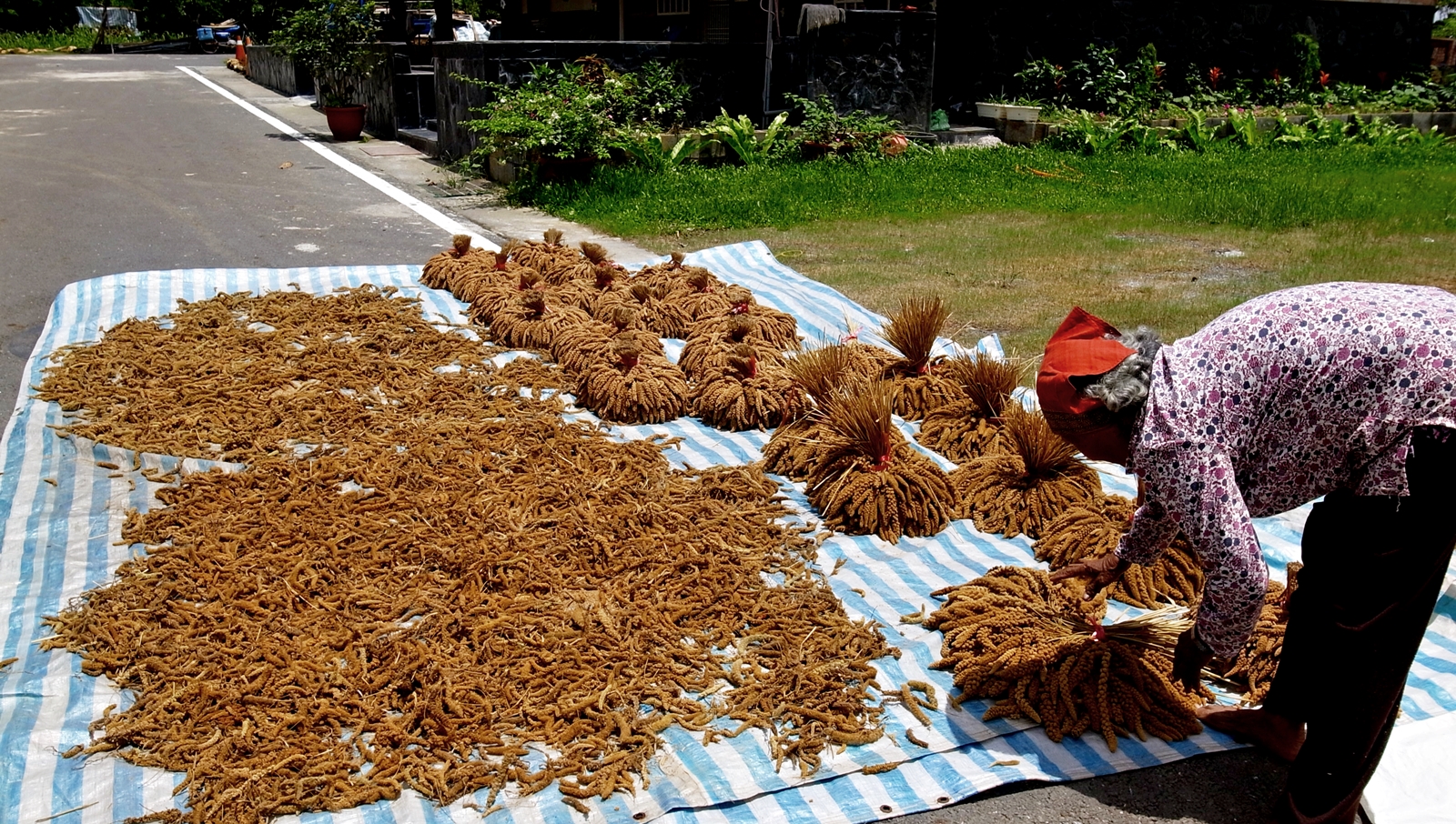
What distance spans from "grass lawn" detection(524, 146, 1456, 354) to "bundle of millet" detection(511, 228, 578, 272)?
2.03 m

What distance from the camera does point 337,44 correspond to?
16.5m

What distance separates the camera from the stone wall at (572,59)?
12289 millimetres

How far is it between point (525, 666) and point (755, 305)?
3.31 meters

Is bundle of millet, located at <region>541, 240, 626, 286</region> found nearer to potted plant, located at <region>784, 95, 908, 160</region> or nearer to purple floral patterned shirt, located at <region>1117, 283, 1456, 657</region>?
purple floral patterned shirt, located at <region>1117, 283, 1456, 657</region>

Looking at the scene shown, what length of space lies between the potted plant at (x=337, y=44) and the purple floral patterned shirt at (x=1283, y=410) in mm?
15709

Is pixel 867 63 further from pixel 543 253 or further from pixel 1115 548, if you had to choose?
pixel 1115 548

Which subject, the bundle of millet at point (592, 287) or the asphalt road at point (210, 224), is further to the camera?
the bundle of millet at point (592, 287)

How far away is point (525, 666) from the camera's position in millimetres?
3254

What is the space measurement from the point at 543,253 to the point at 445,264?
623 mm

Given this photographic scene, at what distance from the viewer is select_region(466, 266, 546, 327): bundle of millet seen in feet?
A: 20.8

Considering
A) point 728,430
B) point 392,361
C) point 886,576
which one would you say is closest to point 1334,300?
point 886,576

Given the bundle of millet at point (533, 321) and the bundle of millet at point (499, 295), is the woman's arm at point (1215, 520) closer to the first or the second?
the bundle of millet at point (533, 321)

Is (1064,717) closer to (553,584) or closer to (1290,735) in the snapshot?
(1290,735)

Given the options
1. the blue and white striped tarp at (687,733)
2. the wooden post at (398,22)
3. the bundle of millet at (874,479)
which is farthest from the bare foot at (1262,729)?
the wooden post at (398,22)
